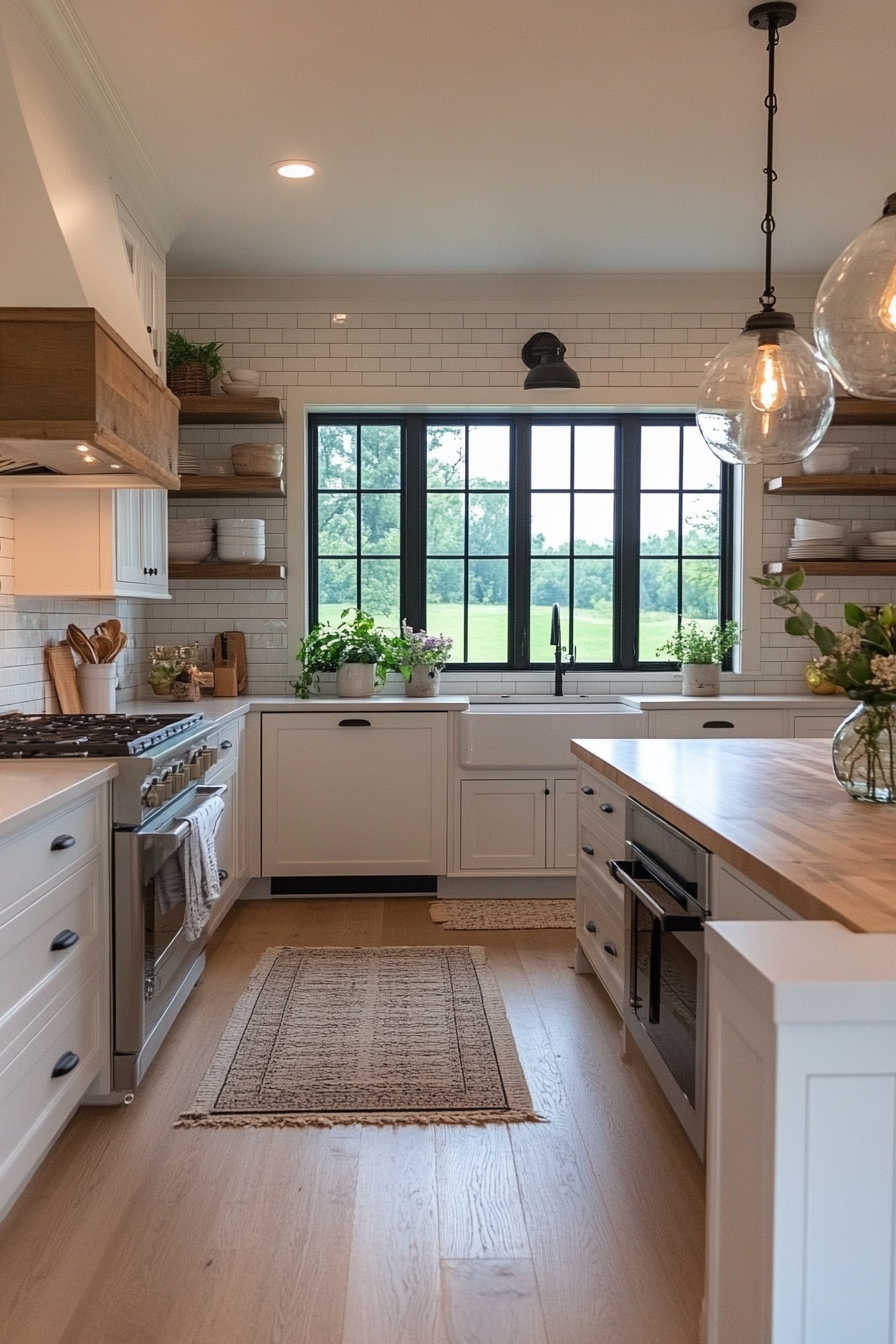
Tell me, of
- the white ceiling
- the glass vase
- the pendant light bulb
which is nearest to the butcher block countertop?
the glass vase

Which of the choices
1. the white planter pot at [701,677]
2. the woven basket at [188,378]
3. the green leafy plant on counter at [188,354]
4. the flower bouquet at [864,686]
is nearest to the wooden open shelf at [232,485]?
the woven basket at [188,378]

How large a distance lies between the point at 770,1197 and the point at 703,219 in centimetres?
438

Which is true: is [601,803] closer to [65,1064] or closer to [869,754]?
[869,754]

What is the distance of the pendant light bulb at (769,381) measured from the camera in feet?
8.78

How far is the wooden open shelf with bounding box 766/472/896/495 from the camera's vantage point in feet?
17.8

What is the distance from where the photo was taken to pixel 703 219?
477cm

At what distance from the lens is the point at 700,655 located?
5.55 m

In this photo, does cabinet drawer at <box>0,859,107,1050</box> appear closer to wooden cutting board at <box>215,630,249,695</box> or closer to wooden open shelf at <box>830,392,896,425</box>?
wooden cutting board at <box>215,630,249,695</box>

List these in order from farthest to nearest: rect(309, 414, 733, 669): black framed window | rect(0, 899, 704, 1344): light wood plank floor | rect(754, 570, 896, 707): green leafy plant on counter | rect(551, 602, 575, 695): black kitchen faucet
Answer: rect(309, 414, 733, 669): black framed window < rect(551, 602, 575, 695): black kitchen faucet < rect(754, 570, 896, 707): green leafy plant on counter < rect(0, 899, 704, 1344): light wood plank floor

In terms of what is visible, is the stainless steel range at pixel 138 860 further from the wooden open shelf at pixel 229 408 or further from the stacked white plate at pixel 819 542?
the stacked white plate at pixel 819 542

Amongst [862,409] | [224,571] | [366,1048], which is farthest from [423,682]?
[862,409]

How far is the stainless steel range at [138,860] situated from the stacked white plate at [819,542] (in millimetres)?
3416

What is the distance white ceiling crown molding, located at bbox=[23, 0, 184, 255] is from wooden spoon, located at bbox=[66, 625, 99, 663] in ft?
5.24

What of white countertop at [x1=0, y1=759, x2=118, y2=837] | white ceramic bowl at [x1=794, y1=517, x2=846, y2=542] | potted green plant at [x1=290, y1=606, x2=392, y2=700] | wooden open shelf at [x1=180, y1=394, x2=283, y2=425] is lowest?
white countertop at [x1=0, y1=759, x2=118, y2=837]
